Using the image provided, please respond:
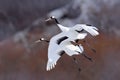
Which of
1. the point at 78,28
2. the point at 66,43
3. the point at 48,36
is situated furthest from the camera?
the point at 48,36

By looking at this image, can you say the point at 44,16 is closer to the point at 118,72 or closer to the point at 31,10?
the point at 31,10

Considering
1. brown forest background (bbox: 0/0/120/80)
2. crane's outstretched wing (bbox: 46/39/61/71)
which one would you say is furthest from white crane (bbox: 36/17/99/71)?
brown forest background (bbox: 0/0/120/80)

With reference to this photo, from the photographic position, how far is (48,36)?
7.13 meters

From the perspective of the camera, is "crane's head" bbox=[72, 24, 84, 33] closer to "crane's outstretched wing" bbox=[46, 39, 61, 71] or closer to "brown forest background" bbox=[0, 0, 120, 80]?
"crane's outstretched wing" bbox=[46, 39, 61, 71]

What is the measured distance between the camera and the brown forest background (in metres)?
6.97

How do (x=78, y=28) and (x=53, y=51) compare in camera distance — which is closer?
(x=78, y=28)

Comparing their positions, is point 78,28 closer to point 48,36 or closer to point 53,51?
point 53,51

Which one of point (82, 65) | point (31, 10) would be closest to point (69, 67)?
point (82, 65)

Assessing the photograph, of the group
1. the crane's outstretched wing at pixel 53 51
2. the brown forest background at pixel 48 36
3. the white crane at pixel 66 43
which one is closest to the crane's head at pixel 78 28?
the white crane at pixel 66 43

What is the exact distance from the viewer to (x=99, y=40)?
7121mm

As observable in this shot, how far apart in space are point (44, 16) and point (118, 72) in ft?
2.64

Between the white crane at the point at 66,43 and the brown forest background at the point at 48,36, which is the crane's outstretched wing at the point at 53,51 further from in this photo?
the brown forest background at the point at 48,36

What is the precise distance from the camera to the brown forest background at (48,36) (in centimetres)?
697

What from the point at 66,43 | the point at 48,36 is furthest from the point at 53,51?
the point at 48,36
